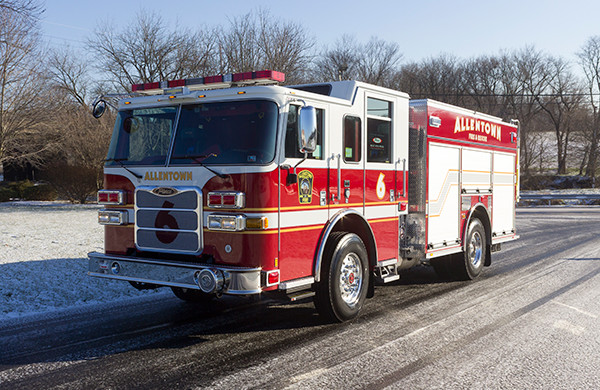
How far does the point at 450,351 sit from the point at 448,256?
13.0ft

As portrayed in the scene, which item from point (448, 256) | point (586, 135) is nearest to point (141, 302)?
point (448, 256)

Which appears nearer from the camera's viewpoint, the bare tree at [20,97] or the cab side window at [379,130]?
the cab side window at [379,130]

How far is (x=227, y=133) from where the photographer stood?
5.87 metres

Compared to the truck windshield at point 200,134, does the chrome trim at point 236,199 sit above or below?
below

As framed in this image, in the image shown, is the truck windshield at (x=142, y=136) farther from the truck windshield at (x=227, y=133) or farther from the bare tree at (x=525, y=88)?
the bare tree at (x=525, y=88)

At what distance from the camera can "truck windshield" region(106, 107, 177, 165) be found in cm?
625

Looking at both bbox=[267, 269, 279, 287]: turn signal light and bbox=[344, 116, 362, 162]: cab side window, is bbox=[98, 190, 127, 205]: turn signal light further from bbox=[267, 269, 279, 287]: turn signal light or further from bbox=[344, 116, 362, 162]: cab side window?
bbox=[344, 116, 362, 162]: cab side window

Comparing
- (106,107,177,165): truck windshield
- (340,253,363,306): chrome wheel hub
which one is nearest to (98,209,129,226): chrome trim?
(106,107,177,165): truck windshield

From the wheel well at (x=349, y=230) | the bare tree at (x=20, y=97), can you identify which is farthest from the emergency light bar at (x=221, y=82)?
the bare tree at (x=20, y=97)

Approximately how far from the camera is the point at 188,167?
589 cm

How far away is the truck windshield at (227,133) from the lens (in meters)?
5.68

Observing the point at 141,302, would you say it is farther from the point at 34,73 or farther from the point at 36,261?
the point at 34,73

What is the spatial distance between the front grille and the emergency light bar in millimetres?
1211

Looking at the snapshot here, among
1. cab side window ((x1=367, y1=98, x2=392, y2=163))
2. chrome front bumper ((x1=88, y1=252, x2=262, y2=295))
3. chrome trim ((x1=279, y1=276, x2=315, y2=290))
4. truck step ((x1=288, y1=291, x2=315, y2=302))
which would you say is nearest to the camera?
chrome front bumper ((x1=88, y1=252, x2=262, y2=295))
